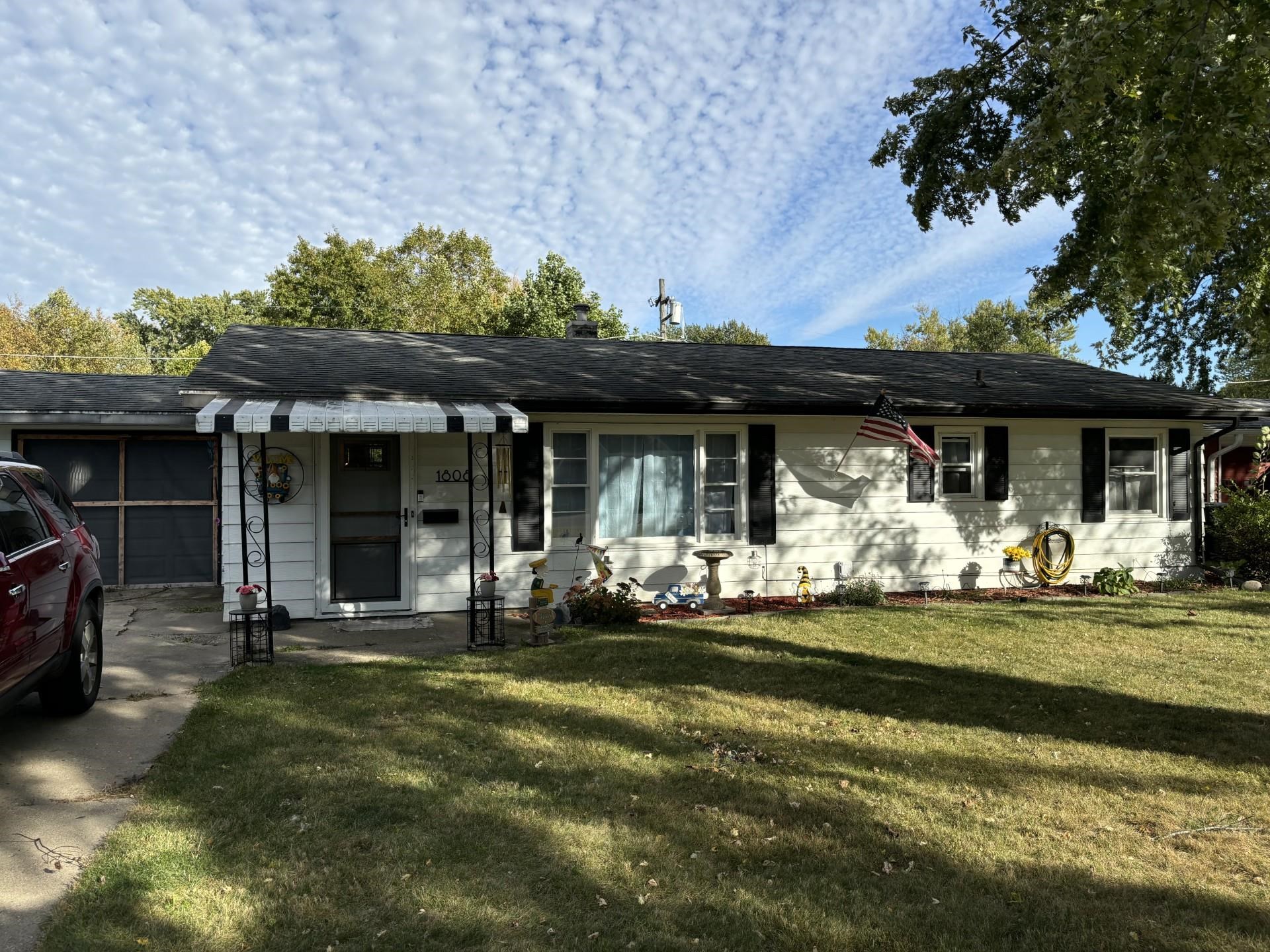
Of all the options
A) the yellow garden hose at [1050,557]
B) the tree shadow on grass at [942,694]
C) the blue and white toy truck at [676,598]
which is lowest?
the tree shadow on grass at [942,694]

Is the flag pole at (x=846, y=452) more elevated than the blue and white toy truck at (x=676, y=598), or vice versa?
the flag pole at (x=846, y=452)

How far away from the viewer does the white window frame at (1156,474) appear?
10.6 meters

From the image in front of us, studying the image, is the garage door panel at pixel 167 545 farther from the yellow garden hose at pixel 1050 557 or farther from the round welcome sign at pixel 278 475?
the yellow garden hose at pixel 1050 557

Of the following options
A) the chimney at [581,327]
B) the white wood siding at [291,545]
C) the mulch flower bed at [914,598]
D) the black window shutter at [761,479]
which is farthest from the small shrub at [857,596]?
the chimney at [581,327]

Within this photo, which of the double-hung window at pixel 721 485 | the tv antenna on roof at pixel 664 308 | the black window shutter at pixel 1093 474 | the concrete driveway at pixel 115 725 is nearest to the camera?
the concrete driveway at pixel 115 725

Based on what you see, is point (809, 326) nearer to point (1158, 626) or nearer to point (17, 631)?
point (1158, 626)

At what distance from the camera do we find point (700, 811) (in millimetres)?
3682

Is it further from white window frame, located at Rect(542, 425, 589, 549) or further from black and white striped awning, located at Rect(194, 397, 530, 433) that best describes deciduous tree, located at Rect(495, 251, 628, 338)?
black and white striped awning, located at Rect(194, 397, 530, 433)

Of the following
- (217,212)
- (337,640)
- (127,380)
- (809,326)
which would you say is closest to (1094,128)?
(337,640)

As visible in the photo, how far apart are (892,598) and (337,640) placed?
660 centimetres

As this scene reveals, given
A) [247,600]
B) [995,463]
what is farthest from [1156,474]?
[247,600]

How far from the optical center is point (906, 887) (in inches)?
119

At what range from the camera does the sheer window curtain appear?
9.00 m

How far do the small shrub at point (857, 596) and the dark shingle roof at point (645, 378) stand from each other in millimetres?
2207
